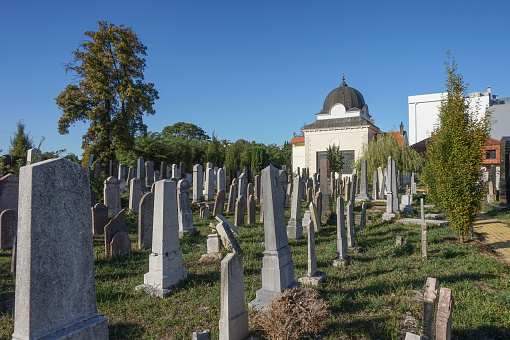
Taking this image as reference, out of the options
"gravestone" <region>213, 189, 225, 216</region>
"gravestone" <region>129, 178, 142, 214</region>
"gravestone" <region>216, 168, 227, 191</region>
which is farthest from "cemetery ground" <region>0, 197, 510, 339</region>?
"gravestone" <region>216, 168, 227, 191</region>

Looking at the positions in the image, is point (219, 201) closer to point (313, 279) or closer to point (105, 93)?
point (313, 279)

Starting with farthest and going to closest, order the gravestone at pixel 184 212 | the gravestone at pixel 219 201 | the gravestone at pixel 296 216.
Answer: the gravestone at pixel 219 201
the gravestone at pixel 296 216
the gravestone at pixel 184 212

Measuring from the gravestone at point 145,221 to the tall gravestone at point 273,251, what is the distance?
3898 millimetres

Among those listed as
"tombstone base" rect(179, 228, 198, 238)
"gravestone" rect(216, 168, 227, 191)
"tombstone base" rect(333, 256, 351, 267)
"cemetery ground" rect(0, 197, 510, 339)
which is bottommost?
"cemetery ground" rect(0, 197, 510, 339)

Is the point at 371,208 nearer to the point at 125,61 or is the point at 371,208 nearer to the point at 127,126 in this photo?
the point at 127,126

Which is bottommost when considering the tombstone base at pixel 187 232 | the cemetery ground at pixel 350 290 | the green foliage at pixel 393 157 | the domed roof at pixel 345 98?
the cemetery ground at pixel 350 290

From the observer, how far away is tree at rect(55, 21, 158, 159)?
78.4 feet

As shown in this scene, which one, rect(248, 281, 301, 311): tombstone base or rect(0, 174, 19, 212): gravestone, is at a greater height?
rect(0, 174, 19, 212): gravestone

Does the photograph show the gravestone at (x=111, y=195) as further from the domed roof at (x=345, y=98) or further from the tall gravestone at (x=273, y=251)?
the domed roof at (x=345, y=98)

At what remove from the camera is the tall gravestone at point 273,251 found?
4.76 meters

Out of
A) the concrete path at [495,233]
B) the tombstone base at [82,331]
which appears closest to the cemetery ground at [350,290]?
the concrete path at [495,233]

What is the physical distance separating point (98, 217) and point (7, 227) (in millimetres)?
2017

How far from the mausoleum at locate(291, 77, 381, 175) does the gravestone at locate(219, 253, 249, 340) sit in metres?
29.5

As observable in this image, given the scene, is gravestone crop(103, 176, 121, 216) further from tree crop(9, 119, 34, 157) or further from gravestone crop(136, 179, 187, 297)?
tree crop(9, 119, 34, 157)
